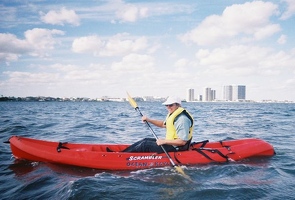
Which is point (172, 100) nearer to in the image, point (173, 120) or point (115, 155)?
point (173, 120)

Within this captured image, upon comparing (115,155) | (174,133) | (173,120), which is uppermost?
(173,120)

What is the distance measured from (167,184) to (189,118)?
1.87 metres

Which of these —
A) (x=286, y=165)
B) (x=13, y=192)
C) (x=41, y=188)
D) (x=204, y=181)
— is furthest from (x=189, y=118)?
(x=13, y=192)

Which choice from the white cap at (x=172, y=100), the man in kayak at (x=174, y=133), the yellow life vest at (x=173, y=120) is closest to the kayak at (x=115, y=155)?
the man in kayak at (x=174, y=133)

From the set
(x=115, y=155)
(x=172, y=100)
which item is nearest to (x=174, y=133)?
(x=172, y=100)

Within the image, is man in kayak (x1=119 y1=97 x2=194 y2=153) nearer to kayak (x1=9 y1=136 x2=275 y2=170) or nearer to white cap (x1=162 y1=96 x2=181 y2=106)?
white cap (x1=162 y1=96 x2=181 y2=106)

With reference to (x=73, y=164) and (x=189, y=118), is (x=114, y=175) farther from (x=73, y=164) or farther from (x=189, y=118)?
(x=189, y=118)

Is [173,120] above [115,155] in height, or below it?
above

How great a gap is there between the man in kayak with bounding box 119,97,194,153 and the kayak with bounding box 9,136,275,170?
21cm

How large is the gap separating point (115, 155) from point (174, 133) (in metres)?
1.70

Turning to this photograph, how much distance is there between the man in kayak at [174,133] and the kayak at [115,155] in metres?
0.21

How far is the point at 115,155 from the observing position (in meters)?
7.08

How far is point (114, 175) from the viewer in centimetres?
658

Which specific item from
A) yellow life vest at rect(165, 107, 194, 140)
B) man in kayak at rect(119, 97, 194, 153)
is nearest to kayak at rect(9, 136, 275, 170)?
man in kayak at rect(119, 97, 194, 153)
